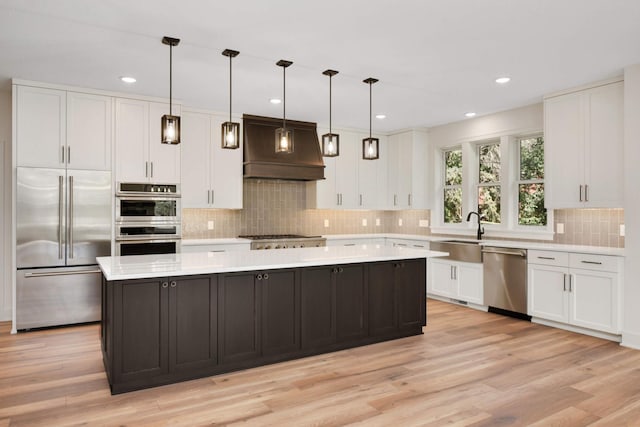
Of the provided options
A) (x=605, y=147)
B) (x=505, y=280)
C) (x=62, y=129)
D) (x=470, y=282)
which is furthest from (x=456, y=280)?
(x=62, y=129)

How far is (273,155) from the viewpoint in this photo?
5.94 meters

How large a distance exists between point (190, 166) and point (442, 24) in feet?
12.0

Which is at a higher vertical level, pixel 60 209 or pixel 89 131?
pixel 89 131

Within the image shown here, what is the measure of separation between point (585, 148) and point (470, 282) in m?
2.09

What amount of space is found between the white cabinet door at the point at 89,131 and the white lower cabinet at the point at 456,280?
175 inches

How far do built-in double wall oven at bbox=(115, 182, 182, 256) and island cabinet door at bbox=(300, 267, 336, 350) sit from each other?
2194 millimetres

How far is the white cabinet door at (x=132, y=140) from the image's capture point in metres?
4.92

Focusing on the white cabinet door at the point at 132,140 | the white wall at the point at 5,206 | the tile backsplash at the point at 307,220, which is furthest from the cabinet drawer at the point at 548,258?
the white wall at the point at 5,206

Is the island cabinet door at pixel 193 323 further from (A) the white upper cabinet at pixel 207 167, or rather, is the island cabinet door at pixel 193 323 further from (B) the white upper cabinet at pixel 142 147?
(A) the white upper cabinet at pixel 207 167

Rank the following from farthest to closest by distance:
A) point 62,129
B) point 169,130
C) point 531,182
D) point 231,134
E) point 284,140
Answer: point 531,182, point 62,129, point 284,140, point 231,134, point 169,130

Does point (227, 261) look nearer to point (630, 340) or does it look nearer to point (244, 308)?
point (244, 308)

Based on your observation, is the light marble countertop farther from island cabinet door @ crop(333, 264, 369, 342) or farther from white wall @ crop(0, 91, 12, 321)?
white wall @ crop(0, 91, 12, 321)

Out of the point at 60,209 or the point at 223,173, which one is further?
the point at 223,173

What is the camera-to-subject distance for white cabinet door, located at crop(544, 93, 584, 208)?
463 centimetres
